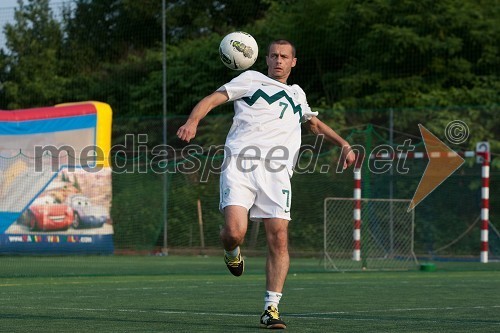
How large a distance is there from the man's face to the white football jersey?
6 centimetres

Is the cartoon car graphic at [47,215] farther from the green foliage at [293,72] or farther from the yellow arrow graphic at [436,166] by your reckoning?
the yellow arrow graphic at [436,166]

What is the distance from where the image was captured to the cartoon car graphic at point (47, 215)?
754 inches

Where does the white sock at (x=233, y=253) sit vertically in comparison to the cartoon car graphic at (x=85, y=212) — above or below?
above

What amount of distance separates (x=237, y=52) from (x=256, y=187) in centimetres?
104

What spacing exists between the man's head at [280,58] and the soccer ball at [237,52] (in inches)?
12.7

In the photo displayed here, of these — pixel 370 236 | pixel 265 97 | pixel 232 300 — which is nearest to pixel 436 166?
pixel 370 236

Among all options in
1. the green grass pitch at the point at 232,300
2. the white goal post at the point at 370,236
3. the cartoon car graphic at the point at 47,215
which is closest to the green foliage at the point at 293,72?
the cartoon car graphic at the point at 47,215

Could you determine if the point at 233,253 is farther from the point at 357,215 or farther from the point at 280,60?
the point at 357,215

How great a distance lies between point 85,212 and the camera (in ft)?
65.8

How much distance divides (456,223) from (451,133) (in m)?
1.65

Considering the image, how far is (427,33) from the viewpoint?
25.4 m

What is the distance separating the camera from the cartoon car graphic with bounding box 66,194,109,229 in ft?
65.0

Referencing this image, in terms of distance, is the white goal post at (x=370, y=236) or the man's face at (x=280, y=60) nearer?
the man's face at (x=280, y=60)

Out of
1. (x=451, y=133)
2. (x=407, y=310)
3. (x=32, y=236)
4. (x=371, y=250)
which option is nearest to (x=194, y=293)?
(x=407, y=310)
